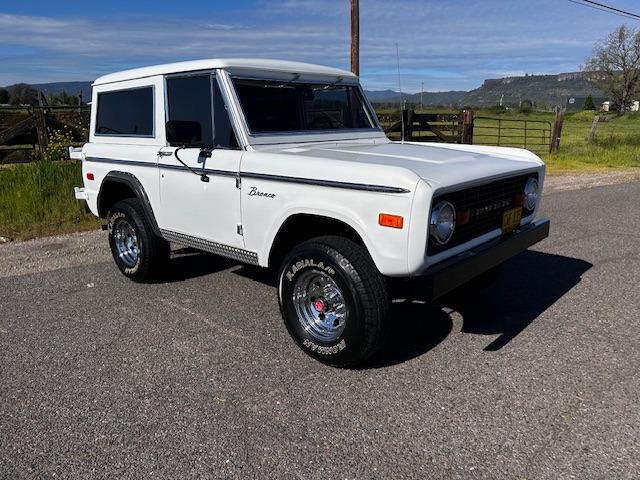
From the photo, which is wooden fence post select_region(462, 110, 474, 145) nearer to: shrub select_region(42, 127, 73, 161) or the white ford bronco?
shrub select_region(42, 127, 73, 161)

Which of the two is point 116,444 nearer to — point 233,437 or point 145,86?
point 233,437

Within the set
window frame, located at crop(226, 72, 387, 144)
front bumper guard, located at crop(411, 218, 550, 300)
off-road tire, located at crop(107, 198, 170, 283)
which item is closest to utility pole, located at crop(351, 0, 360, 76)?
window frame, located at crop(226, 72, 387, 144)

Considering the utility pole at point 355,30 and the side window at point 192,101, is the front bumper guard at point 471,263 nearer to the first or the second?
the side window at point 192,101

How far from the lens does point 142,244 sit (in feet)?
16.0

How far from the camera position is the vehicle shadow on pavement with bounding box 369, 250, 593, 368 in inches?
153

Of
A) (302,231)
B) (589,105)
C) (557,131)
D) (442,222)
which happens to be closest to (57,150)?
(302,231)

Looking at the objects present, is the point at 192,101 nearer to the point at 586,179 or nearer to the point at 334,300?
the point at 334,300

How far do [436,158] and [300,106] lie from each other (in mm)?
1295

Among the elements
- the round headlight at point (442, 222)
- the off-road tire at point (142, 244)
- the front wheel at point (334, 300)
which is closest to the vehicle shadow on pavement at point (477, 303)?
the front wheel at point (334, 300)

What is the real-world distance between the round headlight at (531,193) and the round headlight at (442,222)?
3.71 feet

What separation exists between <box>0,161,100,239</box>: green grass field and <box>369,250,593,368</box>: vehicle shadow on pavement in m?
5.10

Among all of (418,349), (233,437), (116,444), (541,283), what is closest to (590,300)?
(541,283)

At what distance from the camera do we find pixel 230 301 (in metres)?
4.68

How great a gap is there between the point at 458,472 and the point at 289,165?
202 cm
